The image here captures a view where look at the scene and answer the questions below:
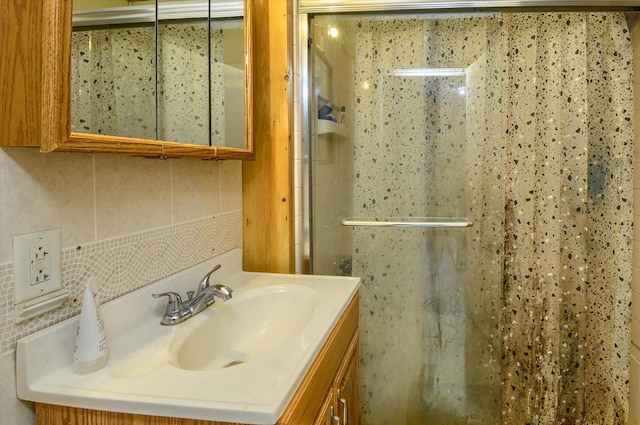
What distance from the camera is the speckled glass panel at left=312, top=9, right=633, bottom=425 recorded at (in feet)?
5.15

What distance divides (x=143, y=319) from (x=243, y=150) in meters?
0.59

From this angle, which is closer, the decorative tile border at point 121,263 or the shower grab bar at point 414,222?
the decorative tile border at point 121,263

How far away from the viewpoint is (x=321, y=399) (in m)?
0.85

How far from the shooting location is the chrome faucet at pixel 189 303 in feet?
3.12

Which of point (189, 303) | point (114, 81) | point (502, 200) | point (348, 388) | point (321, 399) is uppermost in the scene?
point (114, 81)

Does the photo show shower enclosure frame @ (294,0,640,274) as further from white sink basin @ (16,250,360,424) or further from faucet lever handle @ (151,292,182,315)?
faucet lever handle @ (151,292,182,315)

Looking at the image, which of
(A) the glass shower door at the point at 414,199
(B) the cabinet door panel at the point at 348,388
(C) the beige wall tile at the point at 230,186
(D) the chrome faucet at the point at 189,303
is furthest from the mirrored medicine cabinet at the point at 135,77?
(B) the cabinet door panel at the point at 348,388

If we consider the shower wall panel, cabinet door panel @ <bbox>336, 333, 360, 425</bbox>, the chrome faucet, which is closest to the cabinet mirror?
the chrome faucet

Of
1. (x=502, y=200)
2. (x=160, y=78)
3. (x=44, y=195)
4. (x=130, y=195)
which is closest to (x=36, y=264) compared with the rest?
(x=44, y=195)

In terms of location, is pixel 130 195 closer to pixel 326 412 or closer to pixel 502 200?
pixel 326 412

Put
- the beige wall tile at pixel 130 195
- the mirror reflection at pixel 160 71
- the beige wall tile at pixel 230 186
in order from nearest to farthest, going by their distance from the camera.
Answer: the mirror reflection at pixel 160 71 → the beige wall tile at pixel 130 195 → the beige wall tile at pixel 230 186

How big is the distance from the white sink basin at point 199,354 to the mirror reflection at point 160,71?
40 centimetres

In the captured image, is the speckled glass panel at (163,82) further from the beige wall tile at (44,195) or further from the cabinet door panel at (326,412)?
the cabinet door panel at (326,412)

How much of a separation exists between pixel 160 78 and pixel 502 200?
4.47 feet
